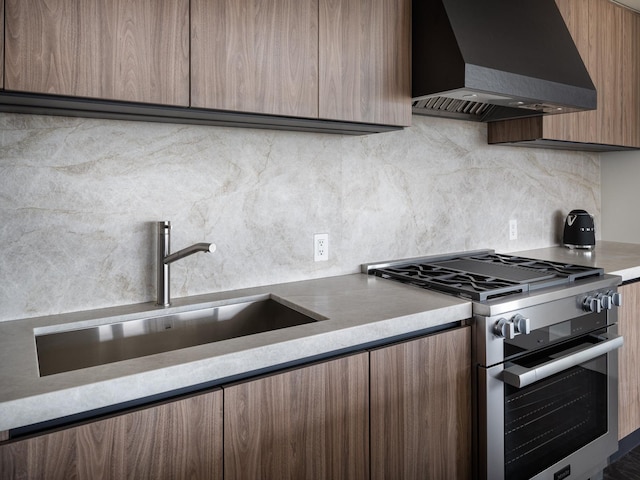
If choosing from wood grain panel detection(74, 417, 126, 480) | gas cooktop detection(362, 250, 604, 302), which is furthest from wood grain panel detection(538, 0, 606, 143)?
wood grain panel detection(74, 417, 126, 480)

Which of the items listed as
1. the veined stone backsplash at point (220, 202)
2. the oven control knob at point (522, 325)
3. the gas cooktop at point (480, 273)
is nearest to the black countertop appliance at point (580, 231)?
the veined stone backsplash at point (220, 202)

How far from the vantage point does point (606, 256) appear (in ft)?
7.98

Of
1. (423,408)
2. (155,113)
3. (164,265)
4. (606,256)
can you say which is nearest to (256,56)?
(155,113)

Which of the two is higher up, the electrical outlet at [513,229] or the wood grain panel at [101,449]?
the electrical outlet at [513,229]

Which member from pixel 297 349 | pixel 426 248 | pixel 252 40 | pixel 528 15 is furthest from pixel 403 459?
pixel 528 15

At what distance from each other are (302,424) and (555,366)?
3.06 ft

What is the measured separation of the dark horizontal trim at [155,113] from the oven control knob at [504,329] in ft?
2.47

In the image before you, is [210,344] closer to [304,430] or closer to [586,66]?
[304,430]

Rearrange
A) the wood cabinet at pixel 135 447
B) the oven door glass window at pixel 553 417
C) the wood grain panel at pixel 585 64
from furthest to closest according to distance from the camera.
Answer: the wood grain panel at pixel 585 64 < the oven door glass window at pixel 553 417 < the wood cabinet at pixel 135 447

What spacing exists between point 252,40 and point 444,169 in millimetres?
1244

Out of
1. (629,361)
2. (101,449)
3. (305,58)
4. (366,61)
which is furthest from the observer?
(629,361)

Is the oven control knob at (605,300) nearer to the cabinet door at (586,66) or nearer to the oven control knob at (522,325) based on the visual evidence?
the oven control knob at (522,325)

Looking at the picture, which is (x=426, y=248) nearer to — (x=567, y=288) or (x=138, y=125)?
(x=567, y=288)

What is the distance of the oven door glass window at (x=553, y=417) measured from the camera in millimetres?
1569
